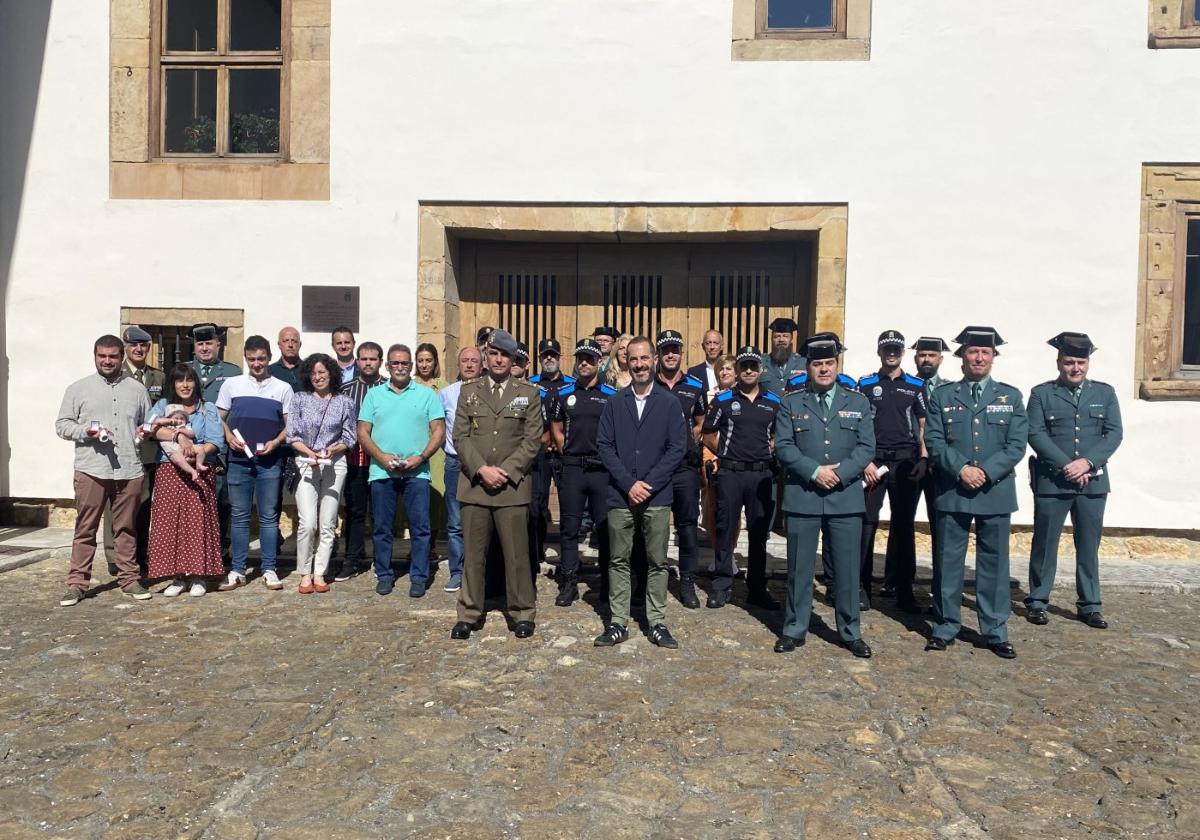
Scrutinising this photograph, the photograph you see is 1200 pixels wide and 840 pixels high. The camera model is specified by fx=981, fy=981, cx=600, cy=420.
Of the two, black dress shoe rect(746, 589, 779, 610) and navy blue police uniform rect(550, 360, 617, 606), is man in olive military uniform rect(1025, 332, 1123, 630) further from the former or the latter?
navy blue police uniform rect(550, 360, 617, 606)

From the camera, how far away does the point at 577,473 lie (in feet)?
22.4

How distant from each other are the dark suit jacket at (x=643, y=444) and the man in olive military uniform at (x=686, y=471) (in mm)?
740

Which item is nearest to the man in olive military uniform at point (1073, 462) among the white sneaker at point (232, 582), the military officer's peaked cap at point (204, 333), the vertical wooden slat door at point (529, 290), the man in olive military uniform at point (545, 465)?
the man in olive military uniform at point (545, 465)

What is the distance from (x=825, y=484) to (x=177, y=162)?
7078mm

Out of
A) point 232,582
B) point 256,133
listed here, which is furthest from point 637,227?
point 232,582

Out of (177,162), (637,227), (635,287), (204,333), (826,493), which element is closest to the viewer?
(826,493)

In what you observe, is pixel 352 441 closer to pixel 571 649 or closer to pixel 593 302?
pixel 571 649

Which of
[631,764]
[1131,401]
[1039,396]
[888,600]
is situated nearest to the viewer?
[631,764]

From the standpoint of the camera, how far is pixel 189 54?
9.46 meters

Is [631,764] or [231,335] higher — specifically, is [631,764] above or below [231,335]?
below

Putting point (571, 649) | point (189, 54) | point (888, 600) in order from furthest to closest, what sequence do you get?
1. point (189, 54)
2. point (888, 600)
3. point (571, 649)

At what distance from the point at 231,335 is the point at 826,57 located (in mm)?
6045

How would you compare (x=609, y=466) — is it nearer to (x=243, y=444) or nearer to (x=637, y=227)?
(x=243, y=444)

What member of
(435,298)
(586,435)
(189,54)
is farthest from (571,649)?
(189,54)
